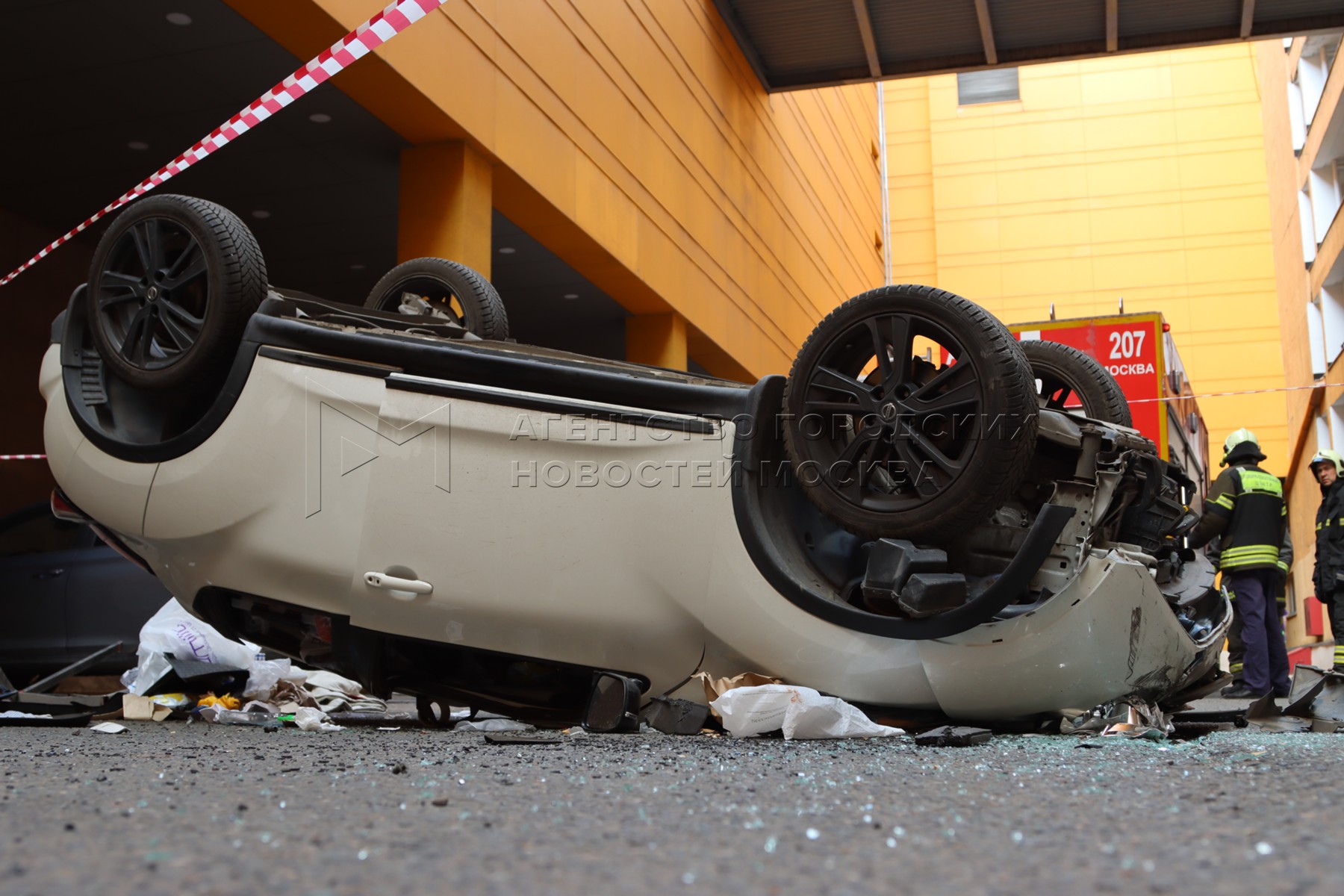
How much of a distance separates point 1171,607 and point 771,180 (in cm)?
1618

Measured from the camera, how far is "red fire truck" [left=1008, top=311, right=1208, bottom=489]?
1104cm

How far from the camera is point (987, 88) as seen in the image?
32062mm

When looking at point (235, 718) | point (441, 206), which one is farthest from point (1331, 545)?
point (441, 206)

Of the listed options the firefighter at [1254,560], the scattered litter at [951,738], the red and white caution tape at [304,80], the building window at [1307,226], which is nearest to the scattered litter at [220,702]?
the red and white caution tape at [304,80]

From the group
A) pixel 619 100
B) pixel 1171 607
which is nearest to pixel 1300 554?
pixel 619 100

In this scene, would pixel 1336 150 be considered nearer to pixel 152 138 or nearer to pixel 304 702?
pixel 152 138

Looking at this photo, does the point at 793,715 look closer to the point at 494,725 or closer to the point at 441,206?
the point at 494,725

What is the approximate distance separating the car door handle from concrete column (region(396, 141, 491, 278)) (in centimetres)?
587

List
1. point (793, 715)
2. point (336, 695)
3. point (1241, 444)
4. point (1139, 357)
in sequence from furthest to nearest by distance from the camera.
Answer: point (1139, 357) → point (1241, 444) → point (336, 695) → point (793, 715)

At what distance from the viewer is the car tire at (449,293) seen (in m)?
4.95

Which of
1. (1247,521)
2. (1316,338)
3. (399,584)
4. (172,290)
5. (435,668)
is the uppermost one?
(1316,338)

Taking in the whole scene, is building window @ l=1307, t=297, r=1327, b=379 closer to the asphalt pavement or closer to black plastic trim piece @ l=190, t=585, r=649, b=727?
the asphalt pavement

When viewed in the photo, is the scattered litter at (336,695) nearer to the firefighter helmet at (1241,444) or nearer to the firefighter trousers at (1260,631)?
the firefighter trousers at (1260,631)

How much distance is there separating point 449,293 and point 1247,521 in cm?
542
